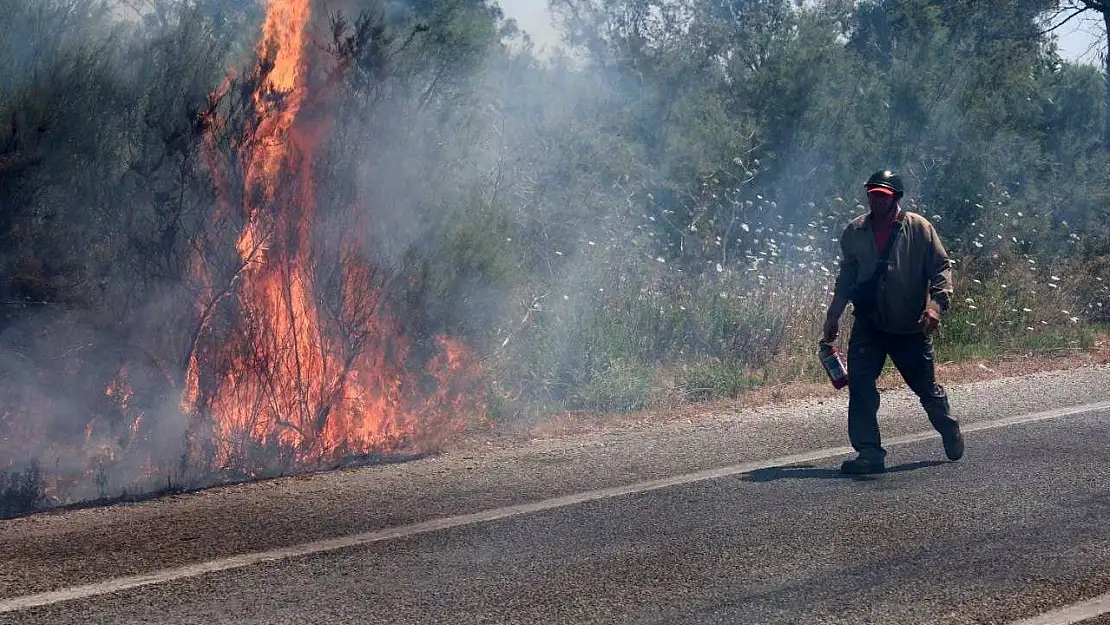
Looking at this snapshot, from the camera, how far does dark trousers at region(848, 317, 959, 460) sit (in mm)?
6766

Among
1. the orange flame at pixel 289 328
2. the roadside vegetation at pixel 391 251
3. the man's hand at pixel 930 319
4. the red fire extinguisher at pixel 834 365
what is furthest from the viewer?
the orange flame at pixel 289 328

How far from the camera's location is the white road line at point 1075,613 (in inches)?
164

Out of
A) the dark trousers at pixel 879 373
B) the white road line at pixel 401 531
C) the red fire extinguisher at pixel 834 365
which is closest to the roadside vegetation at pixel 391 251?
the white road line at pixel 401 531

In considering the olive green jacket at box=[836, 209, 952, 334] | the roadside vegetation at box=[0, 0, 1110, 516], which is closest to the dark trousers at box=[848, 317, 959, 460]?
the olive green jacket at box=[836, 209, 952, 334]

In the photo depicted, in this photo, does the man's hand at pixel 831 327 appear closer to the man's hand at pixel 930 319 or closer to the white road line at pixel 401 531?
the man's hand at pixel 930 319

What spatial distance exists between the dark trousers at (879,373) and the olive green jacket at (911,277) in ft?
0.50

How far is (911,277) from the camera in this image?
6.63 meters

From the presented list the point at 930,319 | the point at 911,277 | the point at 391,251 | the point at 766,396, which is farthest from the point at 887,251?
the point at 391,251

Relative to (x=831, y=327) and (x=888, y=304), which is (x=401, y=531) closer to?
(x=831, y=327)

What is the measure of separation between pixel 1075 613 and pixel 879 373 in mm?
2709

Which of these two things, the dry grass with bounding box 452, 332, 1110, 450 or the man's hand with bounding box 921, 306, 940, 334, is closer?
the man's hand with bounding box 921, 306, 940, 334

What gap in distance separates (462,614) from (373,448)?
3.69 metres

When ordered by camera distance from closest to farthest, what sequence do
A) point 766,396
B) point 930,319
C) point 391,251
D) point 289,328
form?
1. point 930,319
2. point 289,328
3. point 391,251
4. point 766,396

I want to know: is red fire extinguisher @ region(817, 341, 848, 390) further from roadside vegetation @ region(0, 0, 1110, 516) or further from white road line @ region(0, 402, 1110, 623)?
roadside vegetation @ region(0, 0, 1110, 516)
